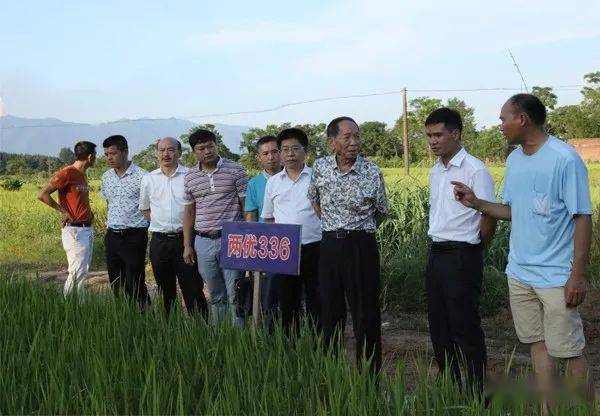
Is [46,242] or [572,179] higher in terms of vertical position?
[572,179]

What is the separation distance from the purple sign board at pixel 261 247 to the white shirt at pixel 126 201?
1.43 metres

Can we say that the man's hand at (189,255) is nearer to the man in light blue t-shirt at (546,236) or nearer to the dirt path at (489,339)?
the dirt path at (489,339)

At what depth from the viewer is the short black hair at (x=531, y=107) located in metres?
3.04

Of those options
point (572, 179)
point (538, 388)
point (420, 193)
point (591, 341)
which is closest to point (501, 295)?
point (591, 341)

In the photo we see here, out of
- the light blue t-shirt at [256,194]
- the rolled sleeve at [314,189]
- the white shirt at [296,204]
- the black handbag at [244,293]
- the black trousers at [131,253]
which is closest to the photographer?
the rolled sleeve at [314,189]

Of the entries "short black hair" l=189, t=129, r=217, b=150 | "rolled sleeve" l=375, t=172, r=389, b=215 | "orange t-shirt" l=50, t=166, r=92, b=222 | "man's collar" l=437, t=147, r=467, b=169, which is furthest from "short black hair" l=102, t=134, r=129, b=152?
"man's collar" l=437, t=147, r=467, b=169

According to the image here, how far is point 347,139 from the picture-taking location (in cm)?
379

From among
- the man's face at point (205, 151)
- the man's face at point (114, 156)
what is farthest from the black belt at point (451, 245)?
the man's face at point (114, 156)

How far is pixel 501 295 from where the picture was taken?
6277 mm

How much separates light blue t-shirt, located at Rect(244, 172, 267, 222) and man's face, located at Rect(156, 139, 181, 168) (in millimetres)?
568

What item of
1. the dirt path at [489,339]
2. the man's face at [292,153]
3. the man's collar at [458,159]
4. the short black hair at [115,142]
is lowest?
the dirt path at [489,339]

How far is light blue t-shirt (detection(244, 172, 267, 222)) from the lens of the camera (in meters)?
4.75

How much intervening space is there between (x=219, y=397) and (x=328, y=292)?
152cm

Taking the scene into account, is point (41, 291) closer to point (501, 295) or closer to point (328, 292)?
point (328, 292)
